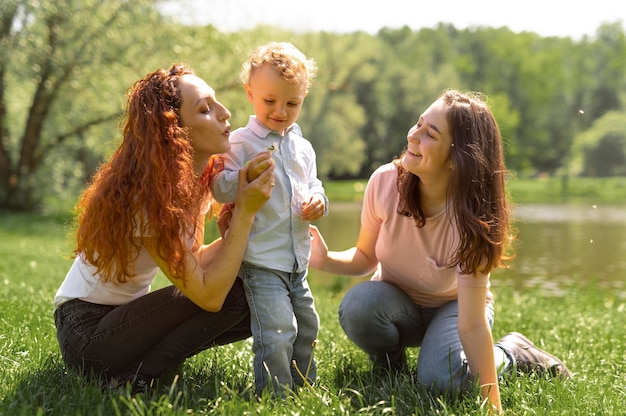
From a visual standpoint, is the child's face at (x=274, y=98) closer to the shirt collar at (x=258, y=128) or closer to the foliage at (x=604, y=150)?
the shirt collar at (x=258, y=128)

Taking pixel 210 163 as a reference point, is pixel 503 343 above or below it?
below

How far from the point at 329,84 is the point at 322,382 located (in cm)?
1384

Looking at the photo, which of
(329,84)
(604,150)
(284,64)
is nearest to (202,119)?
(284,64)

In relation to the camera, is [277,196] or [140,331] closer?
[140,331]

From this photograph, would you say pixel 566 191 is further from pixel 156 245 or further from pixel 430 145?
pixel 156 245

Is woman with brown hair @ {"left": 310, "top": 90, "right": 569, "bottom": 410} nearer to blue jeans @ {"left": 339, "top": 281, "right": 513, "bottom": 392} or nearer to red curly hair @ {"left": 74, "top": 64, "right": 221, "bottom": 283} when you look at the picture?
blue jeans @ {"left": 339, "top": 281, "right": 513, "bottom": 392}

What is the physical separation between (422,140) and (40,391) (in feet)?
5.63

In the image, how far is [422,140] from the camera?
2.85 metres

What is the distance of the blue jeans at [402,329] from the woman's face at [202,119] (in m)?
0.95

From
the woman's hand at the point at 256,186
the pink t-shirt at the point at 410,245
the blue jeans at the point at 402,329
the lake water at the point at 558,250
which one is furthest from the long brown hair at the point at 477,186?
the lake water at the point at 558,250

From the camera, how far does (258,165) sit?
266 cm

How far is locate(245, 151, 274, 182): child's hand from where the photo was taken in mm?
2662

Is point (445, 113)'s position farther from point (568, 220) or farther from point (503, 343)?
point (568, 220)

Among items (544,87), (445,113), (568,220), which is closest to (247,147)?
(445,113)
